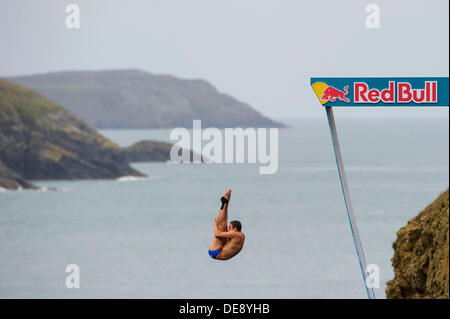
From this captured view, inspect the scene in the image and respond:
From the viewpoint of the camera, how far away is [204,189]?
143m

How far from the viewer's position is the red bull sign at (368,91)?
1320 cm

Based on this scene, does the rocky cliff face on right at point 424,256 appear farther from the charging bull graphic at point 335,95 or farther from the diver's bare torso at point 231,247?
the diver's bare torso at point 231,247

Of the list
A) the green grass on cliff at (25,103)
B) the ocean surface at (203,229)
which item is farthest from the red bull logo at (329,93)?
the green grass on cliff at (25,103)

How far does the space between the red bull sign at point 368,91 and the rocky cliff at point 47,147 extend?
107 m

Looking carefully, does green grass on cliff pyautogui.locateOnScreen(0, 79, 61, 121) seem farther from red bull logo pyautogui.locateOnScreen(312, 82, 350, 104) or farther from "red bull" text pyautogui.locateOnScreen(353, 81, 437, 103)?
"red bull" text pyautogui.locateOnScreen(353, 81, 437, 103)

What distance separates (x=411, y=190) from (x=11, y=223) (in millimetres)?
59654

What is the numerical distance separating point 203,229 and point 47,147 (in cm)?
2438

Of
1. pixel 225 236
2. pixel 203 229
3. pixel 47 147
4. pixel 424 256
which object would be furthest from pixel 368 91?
pixel 47 147

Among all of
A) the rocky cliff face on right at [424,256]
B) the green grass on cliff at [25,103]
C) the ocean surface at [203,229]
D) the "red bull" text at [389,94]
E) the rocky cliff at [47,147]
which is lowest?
the rocky cliff face on right at [424,256]

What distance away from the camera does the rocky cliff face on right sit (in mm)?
12523

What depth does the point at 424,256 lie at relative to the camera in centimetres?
1352

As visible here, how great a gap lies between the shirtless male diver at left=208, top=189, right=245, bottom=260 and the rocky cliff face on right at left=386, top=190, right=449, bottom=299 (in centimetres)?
252

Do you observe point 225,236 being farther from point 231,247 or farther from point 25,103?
point 25,103
